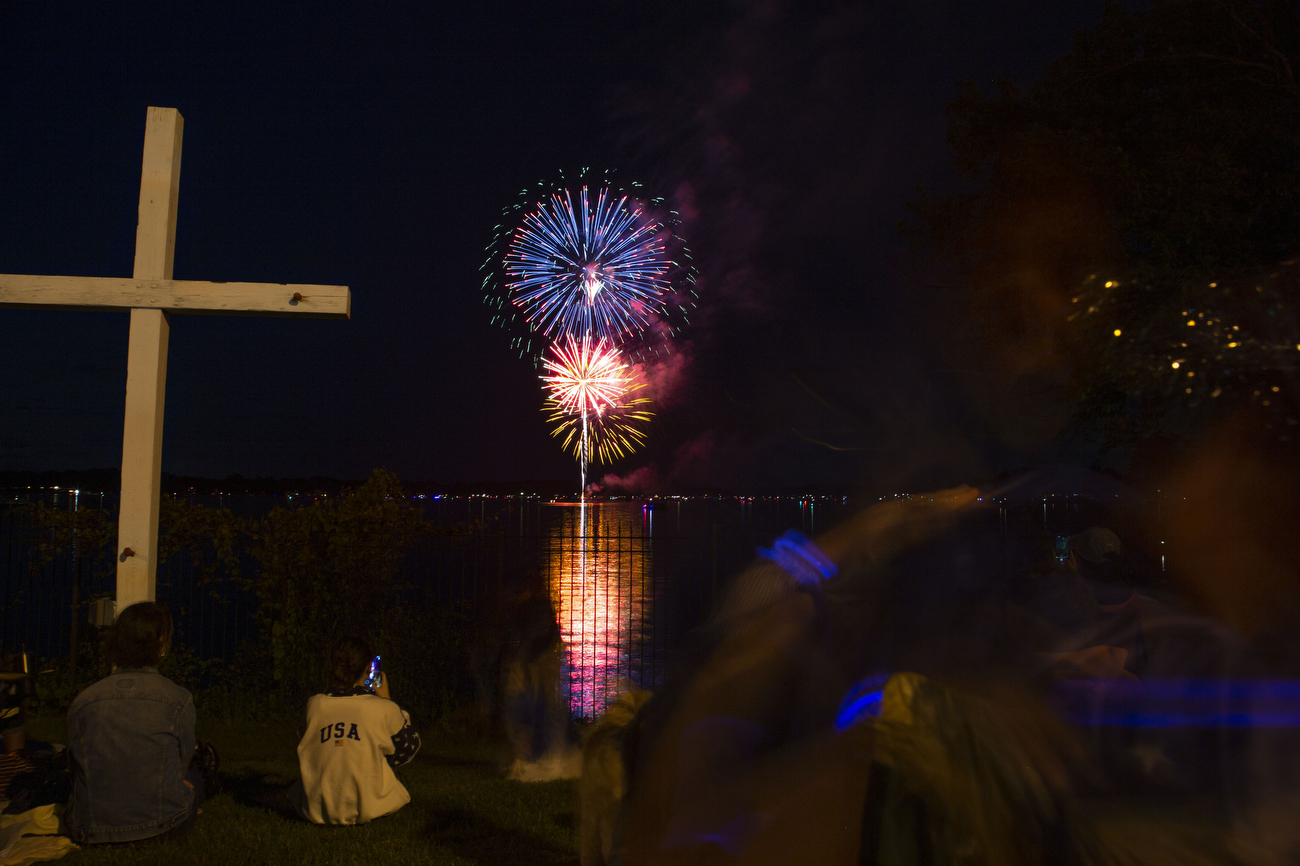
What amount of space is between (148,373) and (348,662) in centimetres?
212

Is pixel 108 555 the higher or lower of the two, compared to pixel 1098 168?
lower

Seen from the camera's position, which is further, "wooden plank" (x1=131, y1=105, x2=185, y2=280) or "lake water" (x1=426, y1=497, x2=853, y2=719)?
"lake water" (x1=426, y1=497, x2=853, y2=719)

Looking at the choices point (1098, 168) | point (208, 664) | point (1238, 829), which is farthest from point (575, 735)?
point (1098, 168)

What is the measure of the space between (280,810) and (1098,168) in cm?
854

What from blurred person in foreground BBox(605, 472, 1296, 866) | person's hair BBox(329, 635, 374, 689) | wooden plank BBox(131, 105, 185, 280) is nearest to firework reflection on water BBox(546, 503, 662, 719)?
person's hair BBox(329, 635, 374, 689)

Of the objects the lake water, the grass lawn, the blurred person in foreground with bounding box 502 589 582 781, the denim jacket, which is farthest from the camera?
the lake water

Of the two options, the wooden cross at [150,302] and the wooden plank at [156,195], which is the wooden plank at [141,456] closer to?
the wooden cross at [150,302]

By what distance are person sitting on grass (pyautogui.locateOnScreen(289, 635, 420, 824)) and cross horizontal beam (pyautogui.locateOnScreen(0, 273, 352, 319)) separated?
2.03 meters

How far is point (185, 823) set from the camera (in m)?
4.48

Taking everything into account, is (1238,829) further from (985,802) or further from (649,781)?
(649,781)

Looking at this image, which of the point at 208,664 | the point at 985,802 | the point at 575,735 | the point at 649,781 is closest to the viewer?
the point at 985,802

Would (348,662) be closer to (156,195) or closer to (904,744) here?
(156,195)

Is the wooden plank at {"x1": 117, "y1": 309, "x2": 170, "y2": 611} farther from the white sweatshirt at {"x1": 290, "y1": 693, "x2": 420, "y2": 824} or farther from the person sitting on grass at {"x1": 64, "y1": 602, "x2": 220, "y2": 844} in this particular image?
the white sweatshirt at {"x1": 290, "y1": 693, "x2": 420, "y2": 824}

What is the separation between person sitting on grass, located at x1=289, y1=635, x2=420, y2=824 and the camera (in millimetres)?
4707
